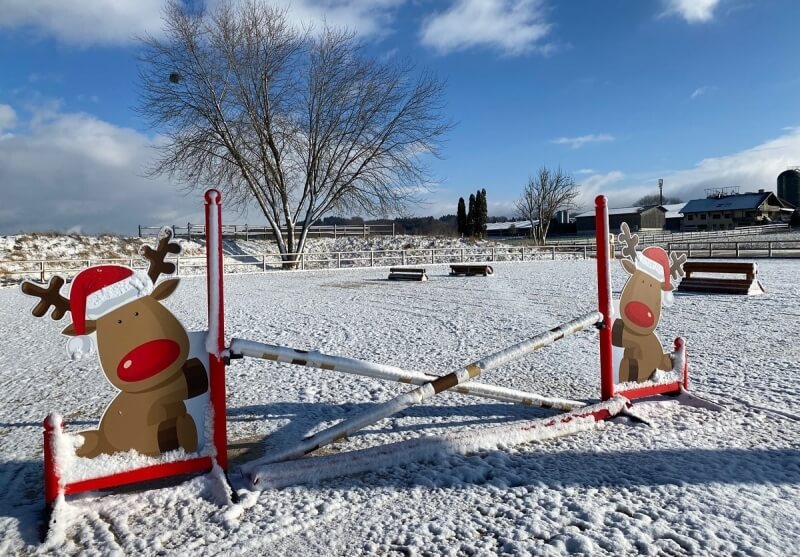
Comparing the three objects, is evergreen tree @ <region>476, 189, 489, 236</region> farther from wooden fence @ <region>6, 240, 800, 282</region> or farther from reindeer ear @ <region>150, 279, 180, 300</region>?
reindeer ear @ <region>150, 279, 180, 300</region>

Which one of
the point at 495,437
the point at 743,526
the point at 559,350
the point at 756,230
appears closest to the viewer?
the point at 743,526

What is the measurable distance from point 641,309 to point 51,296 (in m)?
4.12

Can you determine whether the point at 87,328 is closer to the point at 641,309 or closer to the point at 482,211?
the point at 641,309

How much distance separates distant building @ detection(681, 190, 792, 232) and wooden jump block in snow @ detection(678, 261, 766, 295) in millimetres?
60298

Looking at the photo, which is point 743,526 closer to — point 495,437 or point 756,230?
point 495,437

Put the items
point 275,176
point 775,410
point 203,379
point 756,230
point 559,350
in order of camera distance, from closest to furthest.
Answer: point 203,379 < point 775,410 < point 559,350 < point 275,176 < point 756,230

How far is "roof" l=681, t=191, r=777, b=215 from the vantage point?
63719 mm

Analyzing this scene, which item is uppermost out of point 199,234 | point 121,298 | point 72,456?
point 199,234

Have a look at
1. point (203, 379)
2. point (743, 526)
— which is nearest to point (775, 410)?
point (743, 526)

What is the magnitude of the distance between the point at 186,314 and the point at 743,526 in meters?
9.87

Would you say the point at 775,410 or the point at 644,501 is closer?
the point at 644,501

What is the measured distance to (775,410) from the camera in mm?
4062

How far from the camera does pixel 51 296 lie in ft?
8.64

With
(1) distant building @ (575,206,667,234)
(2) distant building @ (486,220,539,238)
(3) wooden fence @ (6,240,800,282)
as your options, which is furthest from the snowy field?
(2) distant building @ (486,220,539,238)
